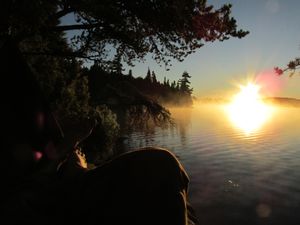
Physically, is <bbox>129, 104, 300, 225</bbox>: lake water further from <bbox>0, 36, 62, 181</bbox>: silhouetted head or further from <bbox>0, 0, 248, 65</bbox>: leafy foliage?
<bbox>0, 36, 62, 181</bbox>: silhouetted head

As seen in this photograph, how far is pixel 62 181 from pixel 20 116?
1.92 feet

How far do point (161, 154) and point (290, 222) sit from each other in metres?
21.3

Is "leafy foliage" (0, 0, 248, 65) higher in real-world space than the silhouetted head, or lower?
higher

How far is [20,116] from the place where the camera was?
246 cm

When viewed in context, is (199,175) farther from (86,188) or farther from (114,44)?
(86,188)

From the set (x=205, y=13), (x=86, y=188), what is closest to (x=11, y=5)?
(x=205, y=13)

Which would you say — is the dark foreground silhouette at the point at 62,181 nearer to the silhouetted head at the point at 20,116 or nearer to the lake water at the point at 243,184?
the silhouetted head at the point at 20,116

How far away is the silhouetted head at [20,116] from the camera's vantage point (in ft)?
7.72

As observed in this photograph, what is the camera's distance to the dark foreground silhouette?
77.0 inches

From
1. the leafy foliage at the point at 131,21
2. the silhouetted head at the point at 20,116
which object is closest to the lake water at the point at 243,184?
→ the leafy foliage at the point at 131,21

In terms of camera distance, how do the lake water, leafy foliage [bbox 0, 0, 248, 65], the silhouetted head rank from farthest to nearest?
the lake water
leafy foliage [bbox 0, 0, 248, 65]
the silhouetted head

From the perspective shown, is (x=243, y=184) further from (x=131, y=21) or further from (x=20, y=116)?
(x=20, y=116)

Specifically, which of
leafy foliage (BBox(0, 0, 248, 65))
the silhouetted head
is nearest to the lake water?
leafy foliage (BBox(0, 0, 248, 65))

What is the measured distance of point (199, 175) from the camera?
111ft
